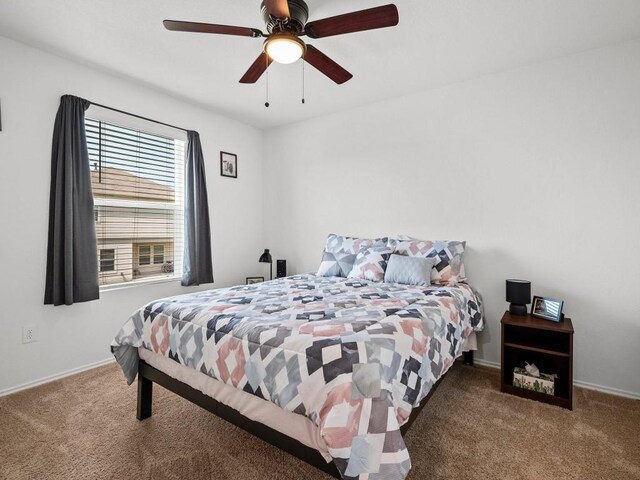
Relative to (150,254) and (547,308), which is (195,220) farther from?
(547,308)

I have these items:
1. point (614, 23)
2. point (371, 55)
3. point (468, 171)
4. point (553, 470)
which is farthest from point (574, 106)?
point (553, 470)

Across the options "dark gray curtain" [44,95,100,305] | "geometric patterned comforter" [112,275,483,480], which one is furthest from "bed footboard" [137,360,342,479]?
"dark gray curtain" [44,95,100,305]

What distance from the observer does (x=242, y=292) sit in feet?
7.68

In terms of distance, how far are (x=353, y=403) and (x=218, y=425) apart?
120cm

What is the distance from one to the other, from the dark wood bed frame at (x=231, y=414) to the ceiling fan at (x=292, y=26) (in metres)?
1.92

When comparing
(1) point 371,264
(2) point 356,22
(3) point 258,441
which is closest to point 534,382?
(1) point 371,264

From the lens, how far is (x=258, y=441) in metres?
1.80

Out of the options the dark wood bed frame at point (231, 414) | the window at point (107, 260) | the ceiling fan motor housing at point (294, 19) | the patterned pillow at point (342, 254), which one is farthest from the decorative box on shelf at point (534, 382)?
the window at point (107, 260)

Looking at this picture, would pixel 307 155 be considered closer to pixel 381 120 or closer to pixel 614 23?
pixel 381 120

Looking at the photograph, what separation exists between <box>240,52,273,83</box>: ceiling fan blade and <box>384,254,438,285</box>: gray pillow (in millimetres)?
1791

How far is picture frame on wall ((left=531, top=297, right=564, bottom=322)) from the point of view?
7.65ft

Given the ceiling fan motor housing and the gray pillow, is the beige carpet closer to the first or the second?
the gray pillow

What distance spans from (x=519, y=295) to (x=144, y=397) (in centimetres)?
271

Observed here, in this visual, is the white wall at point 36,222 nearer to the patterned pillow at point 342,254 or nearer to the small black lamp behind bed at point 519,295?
the patterned pillow at point 342,254
